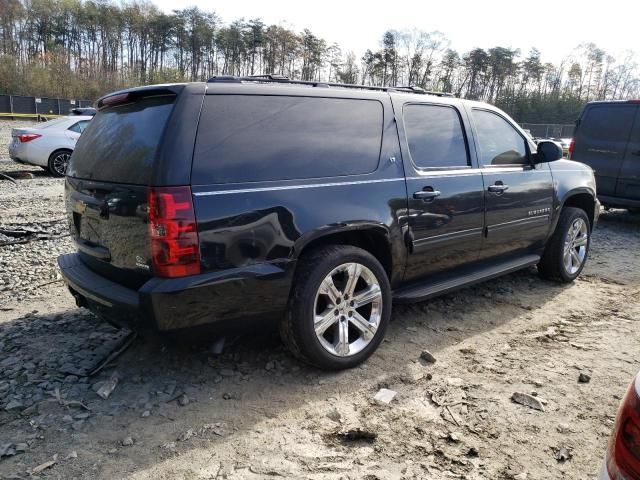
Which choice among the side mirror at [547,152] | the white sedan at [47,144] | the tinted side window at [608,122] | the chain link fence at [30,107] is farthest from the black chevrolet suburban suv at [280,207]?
the chain link fence at [30,107]

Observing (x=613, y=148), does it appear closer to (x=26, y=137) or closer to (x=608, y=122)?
(x=608, y=122)

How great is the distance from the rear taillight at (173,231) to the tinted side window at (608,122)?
27.3 ft

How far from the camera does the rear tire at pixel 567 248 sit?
200 inches

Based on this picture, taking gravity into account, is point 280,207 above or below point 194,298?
above

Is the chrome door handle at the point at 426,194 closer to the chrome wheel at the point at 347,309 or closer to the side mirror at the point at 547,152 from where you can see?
the chrome wheel at the point at 347,309

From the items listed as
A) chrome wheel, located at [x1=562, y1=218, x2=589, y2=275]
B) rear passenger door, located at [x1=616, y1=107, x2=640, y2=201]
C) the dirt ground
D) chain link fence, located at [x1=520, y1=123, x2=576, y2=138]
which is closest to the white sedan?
the dirt ground

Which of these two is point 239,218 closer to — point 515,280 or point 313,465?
point 313,465

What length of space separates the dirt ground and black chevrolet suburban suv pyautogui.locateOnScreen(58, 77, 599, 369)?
0.38m

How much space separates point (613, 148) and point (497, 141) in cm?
526

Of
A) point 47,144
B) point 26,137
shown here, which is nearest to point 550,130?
point 47,144

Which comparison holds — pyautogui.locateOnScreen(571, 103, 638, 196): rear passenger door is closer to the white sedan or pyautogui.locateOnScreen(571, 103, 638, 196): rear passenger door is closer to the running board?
the running board

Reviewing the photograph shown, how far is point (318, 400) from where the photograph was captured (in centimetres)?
294

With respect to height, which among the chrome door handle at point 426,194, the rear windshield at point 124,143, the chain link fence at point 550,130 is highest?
the chain link fence at point 550,130

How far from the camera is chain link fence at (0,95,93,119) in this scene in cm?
3472
